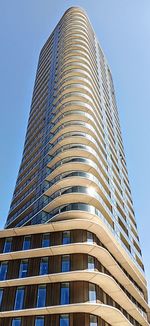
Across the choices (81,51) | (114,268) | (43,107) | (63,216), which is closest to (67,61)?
(81,51)

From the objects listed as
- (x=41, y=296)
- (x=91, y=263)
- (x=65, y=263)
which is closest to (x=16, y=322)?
(x=41, y=296)

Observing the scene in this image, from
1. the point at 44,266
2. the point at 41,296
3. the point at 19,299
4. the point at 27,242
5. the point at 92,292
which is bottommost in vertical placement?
the point at 19,299

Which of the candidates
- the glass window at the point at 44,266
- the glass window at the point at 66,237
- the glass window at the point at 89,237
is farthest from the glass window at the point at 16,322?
the glass window at the point at 89,237

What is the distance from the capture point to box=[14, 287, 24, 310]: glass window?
2547 cm

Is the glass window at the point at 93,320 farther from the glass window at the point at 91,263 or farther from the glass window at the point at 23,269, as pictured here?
the glass window at the point at 23,269

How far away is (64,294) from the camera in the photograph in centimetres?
2489

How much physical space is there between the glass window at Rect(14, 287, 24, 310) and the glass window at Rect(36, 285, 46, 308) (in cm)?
144

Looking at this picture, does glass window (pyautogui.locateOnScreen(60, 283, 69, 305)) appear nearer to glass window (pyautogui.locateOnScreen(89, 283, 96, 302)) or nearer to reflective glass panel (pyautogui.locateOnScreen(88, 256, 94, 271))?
glass window (pyautogui.locateOnScreen(89, 283, 96, 302))

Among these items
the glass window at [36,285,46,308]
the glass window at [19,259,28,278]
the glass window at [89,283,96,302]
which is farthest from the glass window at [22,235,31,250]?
the glass window at [89,283,96,302]

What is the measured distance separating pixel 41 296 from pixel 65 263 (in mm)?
3135

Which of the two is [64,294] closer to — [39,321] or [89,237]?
[39,321]

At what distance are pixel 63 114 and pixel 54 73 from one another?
13.5 metres

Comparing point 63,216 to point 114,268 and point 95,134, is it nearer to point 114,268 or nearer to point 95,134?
point 114,268

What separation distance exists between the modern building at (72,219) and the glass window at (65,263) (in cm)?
8
